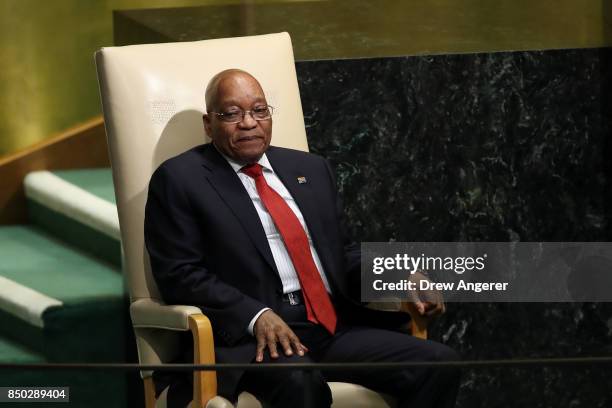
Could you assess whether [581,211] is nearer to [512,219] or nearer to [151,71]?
[512,219]

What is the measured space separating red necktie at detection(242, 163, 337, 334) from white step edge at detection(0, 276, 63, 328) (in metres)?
1.29

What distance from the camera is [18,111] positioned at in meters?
4.76

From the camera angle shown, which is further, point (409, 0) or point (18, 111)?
point (18, 111)

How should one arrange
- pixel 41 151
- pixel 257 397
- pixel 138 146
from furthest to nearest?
pixel 41 151 < pixel 138 146 < pixel 257 397

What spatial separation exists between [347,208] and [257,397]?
1.42 metres

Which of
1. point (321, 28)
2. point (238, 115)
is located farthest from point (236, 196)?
point (321, 28)

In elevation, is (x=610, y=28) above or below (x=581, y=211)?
above

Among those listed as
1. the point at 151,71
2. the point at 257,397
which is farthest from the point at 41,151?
the point at 257,397

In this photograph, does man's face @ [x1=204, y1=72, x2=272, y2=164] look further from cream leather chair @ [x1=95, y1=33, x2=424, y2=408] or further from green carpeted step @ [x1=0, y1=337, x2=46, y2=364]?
green carpeted step @ [x1=0, y1=337, x2=46, y2=364]

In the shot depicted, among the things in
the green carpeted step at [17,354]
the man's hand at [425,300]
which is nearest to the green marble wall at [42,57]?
the green carpeted step at [17,354]

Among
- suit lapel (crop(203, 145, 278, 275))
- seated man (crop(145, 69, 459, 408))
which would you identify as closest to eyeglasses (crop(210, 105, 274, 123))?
seated man (crop(145, 69, 459, 408))

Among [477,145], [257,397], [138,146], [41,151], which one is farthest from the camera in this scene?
[41,151]

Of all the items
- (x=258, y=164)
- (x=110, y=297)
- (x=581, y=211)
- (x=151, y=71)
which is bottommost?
(x=110, y=297)

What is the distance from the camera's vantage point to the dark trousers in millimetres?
2934
